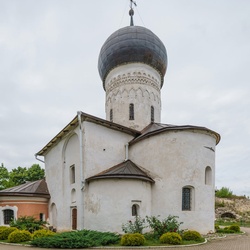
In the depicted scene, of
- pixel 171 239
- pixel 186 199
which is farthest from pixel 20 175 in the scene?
pixel 171 239

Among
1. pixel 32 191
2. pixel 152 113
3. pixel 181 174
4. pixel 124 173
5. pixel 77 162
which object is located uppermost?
pixel 152 113

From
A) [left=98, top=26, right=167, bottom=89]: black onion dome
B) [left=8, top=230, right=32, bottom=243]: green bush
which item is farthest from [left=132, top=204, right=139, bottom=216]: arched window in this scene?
[left=98, top=26, right=167, bottom=89]: black onion dome

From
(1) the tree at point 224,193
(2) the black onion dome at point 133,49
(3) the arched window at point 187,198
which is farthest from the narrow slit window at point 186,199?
(1) the tree at point 224,193

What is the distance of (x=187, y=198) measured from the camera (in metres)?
14.9

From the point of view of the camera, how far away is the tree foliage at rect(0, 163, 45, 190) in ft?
113

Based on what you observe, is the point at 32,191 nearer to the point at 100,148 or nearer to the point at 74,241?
the point at 100,148

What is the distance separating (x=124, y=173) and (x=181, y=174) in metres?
3.29

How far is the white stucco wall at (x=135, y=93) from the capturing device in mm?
20812

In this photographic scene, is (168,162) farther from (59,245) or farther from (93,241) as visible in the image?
(59,245)

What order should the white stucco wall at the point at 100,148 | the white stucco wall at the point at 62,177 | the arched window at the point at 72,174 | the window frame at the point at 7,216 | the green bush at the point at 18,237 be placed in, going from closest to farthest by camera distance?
the green bush at the point at 18,237 → the white stucco wall at the point at 100,148 → the white stucco wall at the point at 62,177 → the arched window at the point at 72,174 → the window frame at the point at 7,216

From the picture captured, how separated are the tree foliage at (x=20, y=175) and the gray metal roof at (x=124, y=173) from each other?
2236 cm

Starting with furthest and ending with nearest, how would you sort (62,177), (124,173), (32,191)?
(32,191)
(62,177)
(124,173)

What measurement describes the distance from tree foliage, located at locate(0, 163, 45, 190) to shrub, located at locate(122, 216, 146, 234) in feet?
79.2

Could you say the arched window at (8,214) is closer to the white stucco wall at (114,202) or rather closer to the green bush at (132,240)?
→ the white stucco wall at (114,202)
